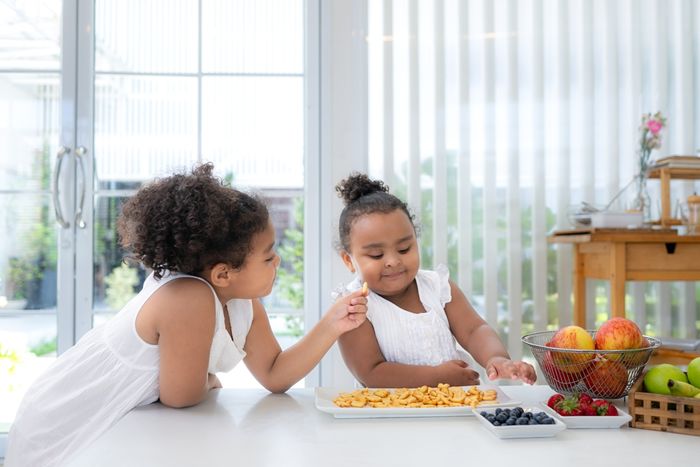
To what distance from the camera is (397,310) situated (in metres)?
1.67

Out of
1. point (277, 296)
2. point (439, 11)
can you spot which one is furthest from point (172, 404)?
point (439, 11)

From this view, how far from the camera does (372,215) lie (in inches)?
65.6

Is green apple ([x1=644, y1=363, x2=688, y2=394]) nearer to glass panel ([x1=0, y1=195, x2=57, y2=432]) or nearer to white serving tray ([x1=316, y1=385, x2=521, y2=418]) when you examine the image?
white serving tray ([x1=316, y1=385, x2=521, y2=418])

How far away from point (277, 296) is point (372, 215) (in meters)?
1.30

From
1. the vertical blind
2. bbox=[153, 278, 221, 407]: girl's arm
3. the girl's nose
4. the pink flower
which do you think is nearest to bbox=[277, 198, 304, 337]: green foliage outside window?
the vertical blind

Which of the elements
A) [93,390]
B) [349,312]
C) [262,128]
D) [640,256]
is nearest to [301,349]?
[349,312]

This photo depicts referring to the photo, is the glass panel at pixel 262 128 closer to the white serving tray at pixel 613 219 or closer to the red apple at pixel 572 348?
the white serving tray at pixel 613 219

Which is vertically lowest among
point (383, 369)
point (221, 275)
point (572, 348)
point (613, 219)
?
point (383, 369)

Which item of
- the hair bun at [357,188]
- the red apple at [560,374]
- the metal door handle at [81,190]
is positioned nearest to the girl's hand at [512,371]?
the red apple at [560,374]

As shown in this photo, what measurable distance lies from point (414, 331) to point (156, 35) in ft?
6.15

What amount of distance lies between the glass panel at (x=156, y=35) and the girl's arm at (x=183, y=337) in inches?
74.2

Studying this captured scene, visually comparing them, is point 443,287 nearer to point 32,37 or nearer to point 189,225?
point 189,225

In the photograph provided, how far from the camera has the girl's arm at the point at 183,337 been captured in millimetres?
1112

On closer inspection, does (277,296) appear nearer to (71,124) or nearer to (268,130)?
(268,130)
